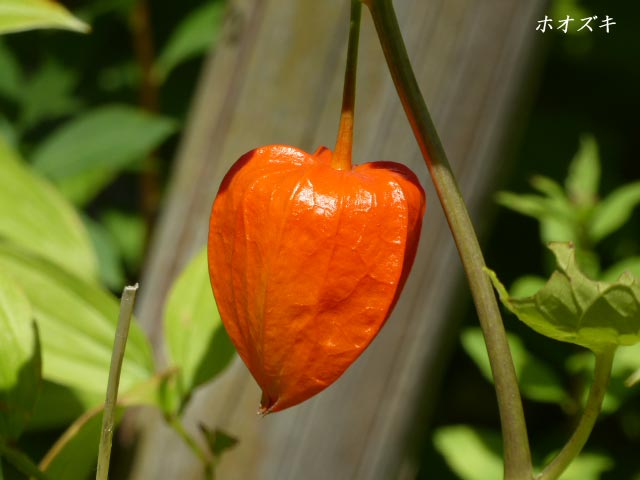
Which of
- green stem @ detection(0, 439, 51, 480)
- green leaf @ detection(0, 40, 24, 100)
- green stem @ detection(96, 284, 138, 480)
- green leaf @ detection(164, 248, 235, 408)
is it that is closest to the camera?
green stem @ detection(96, 284, 138, 480)

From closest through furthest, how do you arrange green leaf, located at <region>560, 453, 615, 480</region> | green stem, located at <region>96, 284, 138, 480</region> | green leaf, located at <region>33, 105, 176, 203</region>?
green stem, located at <region>96, 284, 138, 480</region> → green leaf, located at <region>560, 453, 615, 480</region> → green leaf, located at <region>33, 105, 176, 203</region>

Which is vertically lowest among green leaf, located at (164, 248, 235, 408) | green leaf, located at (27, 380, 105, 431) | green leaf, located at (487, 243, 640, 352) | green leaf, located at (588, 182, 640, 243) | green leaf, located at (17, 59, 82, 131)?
green leaf, located at (27, 380, 105, 431)

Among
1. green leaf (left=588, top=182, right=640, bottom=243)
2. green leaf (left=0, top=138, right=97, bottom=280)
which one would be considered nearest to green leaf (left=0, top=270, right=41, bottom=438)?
green leaf (left=0, top=138, right=97, bottom=280)

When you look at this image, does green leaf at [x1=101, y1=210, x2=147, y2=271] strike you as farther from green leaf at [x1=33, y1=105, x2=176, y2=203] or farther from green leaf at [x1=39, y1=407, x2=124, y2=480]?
green leaf at [x1=39, y1=407, x2=124, y2=480]

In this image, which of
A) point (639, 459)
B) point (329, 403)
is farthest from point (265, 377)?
point (639, 459)

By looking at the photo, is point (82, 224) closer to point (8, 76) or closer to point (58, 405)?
point (58, 405)

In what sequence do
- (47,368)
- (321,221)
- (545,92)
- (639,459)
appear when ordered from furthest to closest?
(545,92) → (639,459) → (47,368) → (321,221)

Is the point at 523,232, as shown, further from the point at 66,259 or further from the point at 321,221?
the point at 321,221

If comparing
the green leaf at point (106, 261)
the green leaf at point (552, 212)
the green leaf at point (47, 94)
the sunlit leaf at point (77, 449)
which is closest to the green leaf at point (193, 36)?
the green leaf at point (47, 94)
